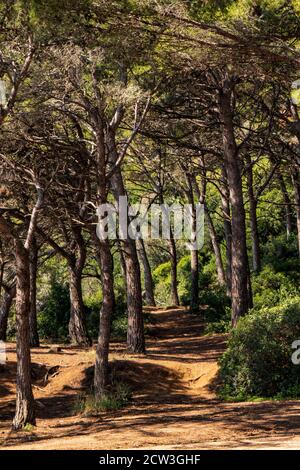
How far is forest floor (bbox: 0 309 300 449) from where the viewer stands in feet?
39.0

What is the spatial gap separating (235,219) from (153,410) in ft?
22.9

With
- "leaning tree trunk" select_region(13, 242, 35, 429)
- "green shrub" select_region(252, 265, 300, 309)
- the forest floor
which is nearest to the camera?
the forest floor

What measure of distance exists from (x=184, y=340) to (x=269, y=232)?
20797 millimetres

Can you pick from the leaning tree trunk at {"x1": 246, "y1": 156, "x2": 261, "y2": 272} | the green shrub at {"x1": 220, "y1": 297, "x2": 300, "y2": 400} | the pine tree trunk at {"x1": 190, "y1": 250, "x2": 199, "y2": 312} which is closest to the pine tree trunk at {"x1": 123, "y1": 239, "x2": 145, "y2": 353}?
the green shrub at {"x1": 220, "y1": 297, "x2": 300, "y2": 400}

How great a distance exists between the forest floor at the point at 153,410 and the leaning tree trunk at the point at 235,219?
5.90 feet

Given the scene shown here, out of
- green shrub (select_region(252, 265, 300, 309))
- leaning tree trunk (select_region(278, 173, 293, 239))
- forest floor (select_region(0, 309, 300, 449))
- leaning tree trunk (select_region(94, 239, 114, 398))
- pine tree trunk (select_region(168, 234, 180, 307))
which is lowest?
forest floor (select_region(0, 309, 300, 449))

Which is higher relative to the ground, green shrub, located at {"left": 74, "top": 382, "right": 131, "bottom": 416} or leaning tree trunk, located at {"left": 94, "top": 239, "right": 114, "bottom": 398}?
leaning tree trunk, located at {"left": 94, "top": 239, "right": 114, "bottom": 398}

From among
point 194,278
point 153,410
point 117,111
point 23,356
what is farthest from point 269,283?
point 23,356

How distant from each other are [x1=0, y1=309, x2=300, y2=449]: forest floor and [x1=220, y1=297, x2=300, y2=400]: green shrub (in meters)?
0.69

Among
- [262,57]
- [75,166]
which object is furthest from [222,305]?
[262,57]

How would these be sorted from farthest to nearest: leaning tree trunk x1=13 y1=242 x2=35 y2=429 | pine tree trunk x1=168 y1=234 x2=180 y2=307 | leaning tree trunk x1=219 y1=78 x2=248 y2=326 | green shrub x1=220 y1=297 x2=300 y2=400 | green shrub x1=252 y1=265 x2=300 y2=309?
1. pine tree trunk x1=168 y1=234 x2=180 y2=307
2. green shrub x1=252 y1=265 x2=300 y2=309
3. leaning tree trunk x1=219 y1=78 x2=248 y2=326
4. green shrub x1=220 y1=297 x2=300 y2=400
5. leaning tree trunk x1=13 y1=242 x2=35 y2=429

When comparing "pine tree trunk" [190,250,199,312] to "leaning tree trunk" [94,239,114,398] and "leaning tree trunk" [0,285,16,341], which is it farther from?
"leaning tree trunk" [94,239,114,398]

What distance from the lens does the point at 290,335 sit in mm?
16344
